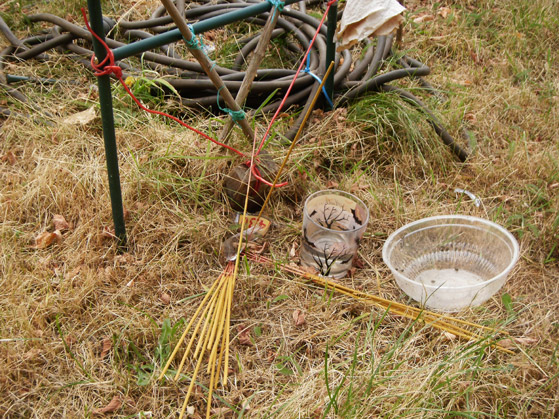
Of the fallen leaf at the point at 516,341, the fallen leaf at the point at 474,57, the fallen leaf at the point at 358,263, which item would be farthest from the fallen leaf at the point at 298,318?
the fallen leaf at the point at 474,57

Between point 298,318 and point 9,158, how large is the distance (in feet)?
5.36

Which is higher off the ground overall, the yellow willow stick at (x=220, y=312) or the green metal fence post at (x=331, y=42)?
the green metal fence post at (x=331, y=42)

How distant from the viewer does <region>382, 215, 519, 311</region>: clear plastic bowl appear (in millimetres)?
2297

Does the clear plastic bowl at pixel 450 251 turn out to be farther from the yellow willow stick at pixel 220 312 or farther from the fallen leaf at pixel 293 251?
the yellow willow stick at pixel 220 312

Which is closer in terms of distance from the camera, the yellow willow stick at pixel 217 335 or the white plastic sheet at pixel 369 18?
the yellow willow stick at pixel 217 335

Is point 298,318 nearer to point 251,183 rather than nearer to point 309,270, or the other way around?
point 309,270

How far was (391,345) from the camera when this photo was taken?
2000 mm

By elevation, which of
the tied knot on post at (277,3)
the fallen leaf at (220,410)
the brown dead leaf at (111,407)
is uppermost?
the tied knot on post at (277,3)

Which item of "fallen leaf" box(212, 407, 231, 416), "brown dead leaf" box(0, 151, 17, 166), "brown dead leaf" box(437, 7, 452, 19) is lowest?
"fallen leaf" box(212, 407, 231, 416)

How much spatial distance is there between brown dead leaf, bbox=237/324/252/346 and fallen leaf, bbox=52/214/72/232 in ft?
2.96

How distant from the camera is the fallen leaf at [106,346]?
193 cm

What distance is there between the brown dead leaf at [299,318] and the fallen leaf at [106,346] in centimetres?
67

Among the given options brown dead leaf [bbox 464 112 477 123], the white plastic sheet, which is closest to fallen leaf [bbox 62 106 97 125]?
the white plastic sheet

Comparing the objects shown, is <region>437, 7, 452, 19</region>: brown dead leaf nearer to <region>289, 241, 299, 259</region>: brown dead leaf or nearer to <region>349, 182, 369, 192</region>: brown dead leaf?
<region>349, 182, 369, 192</region>: brown dead leaf
